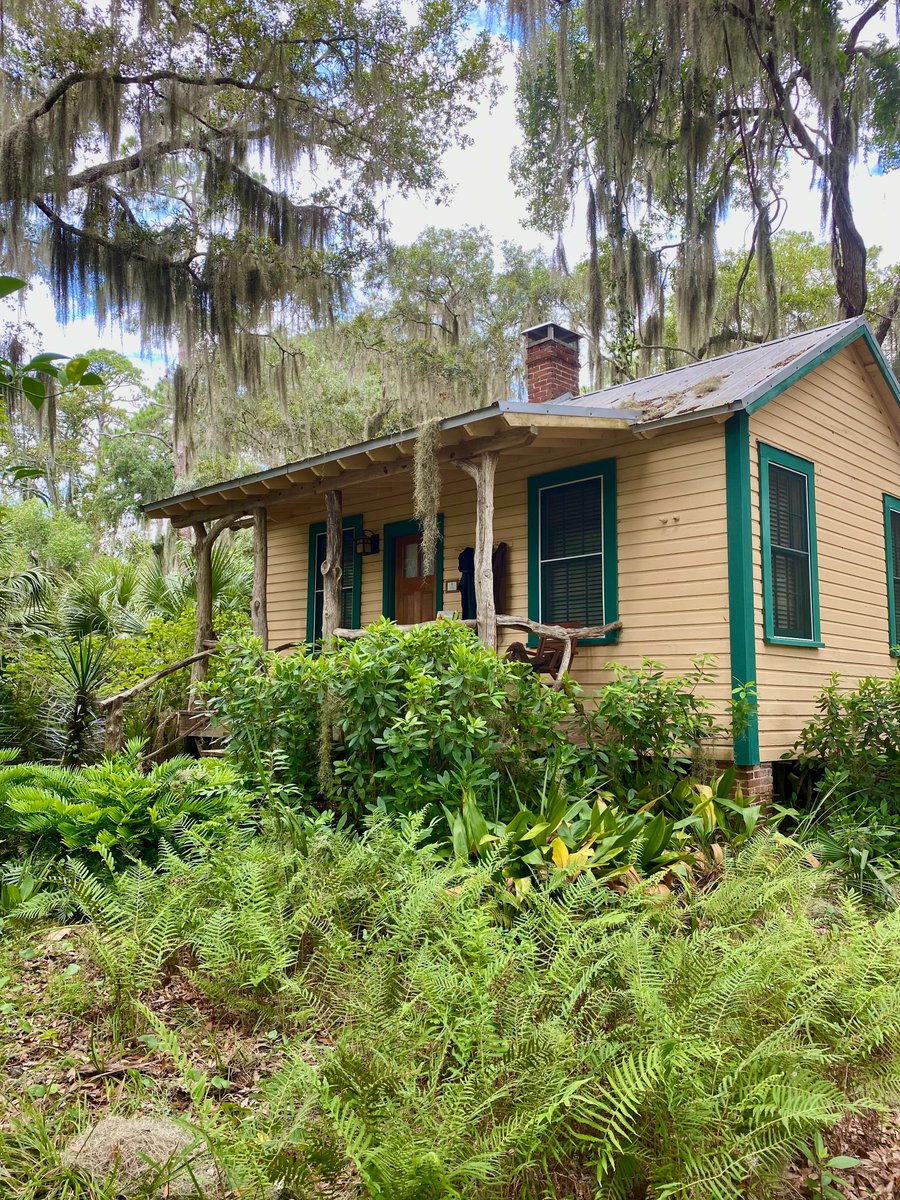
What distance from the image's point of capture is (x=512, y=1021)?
2.61 meters

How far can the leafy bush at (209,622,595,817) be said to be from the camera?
16.5 ft

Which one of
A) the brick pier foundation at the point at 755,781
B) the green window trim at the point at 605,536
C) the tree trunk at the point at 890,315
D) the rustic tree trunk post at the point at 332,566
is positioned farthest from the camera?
the tree trunk at the point at 890,315

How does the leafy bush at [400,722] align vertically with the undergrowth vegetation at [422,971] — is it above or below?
above

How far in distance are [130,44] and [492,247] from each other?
16.1m

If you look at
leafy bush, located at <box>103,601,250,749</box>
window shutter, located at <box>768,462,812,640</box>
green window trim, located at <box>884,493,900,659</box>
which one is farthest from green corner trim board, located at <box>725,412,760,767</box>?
leafy bush, located at <box>103,601,250,749</box>

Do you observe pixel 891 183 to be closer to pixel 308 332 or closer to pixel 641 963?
pixel 308 332

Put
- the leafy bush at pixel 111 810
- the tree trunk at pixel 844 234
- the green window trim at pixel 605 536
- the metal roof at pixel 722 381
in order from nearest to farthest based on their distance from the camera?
1. the leafy bush at pixel 111 810
2. the metal roof at pixel 722 381
3. the green window trim at pixel 605 536
4. the tree trunk at pixel 844 234

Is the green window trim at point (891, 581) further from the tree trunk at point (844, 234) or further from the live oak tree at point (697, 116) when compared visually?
the tree trunk at point (844, 234)

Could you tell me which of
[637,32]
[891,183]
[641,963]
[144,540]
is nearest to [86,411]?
[144,540]

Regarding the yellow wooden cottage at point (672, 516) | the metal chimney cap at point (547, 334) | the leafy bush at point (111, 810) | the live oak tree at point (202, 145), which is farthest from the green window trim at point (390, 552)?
the leafy bush at point (111, 810)

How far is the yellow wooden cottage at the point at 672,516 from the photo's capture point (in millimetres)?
7273

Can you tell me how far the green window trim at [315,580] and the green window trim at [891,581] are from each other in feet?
21.1

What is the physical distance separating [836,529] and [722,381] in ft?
6.66

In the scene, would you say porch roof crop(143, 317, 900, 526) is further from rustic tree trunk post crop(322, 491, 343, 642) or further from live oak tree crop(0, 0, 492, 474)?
live oak tree crop(0, 0, 492, 474)
